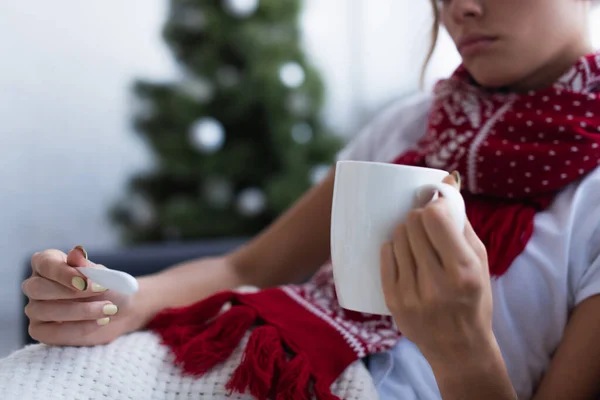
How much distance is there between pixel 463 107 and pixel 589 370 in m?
0.35

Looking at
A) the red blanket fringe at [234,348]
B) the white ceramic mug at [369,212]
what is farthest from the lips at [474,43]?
the red blanket fringe at [234,348]

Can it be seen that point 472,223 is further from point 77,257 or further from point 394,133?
point 77,257

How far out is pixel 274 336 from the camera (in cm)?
62

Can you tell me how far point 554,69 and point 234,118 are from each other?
5.02 ft

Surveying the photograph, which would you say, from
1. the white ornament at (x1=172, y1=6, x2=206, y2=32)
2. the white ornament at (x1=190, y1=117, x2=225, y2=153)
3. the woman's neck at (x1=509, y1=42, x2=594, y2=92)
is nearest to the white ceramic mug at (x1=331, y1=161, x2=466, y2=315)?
the woman's neck at (x1=509, y1=42, x2=594, y2=92)

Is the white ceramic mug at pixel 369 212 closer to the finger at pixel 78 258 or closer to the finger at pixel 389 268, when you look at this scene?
the finger at pixel 389 268

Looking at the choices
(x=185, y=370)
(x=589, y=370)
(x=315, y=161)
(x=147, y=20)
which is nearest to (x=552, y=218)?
(x=589, y=370)

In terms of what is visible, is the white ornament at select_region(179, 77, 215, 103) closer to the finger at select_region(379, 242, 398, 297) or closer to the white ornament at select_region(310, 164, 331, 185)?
the white ornament at select_region(310, 164, 331, 185)

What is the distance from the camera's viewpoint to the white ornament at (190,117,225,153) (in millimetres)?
2033

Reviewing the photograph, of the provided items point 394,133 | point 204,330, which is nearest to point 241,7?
point 394,133

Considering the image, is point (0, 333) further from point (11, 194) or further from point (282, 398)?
point (282, 398)

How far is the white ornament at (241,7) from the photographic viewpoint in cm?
202

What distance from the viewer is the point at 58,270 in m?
0.59

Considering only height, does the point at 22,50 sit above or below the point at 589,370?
above
